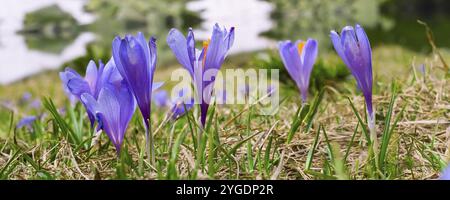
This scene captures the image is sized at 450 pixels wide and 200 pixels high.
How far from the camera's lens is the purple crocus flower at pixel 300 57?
177cm

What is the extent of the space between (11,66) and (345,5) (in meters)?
31.6

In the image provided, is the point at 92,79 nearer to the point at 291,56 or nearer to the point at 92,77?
the point at 92,77

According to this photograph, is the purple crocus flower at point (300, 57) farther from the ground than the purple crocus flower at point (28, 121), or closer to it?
farther from the ground

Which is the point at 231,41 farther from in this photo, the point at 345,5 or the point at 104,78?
the point at 345,5

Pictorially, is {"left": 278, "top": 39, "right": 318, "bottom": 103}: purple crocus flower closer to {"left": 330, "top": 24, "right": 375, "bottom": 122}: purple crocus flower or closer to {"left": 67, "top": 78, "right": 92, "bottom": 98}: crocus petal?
{"left": 330, "top": 24, "right": 375, "bottom": 122}: purple crocus flower

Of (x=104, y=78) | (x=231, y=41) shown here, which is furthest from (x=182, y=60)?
(x=104, y=78)

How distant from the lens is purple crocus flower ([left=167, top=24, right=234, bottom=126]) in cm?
127

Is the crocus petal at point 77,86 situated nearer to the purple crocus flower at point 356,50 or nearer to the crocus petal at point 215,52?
the crocus petal at point 215,52

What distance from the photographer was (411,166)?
137 centimetres

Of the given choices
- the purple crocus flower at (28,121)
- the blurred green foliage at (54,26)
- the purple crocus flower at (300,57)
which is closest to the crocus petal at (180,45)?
the purple crocus flower at (300,57)

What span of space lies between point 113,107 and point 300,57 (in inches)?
28.5

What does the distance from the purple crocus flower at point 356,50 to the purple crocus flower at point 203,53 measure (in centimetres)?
25

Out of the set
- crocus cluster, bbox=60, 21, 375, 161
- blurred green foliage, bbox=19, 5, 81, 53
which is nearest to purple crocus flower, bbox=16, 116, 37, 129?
crocus cluster, bbox=60, 21, 375, 161

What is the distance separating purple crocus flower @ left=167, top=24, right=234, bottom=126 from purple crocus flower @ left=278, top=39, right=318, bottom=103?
0.50m
